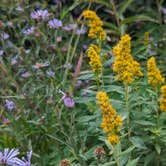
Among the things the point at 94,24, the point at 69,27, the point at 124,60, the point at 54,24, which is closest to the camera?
the point at 124,60

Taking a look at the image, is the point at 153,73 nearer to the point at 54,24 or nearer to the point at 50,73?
the point at 50,73

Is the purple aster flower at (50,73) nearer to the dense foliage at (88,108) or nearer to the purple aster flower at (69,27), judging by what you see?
the dense foliage at (88,108)

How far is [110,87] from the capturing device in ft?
7.02

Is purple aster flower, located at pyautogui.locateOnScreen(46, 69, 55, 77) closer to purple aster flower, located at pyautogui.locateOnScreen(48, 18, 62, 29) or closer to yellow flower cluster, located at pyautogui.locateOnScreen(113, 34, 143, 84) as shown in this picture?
purple aster flower, located at pyautogui.locateOnScreen(48, 18, 62, 29)

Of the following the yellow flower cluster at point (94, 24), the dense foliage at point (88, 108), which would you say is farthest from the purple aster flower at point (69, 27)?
the yellow flower cluster at point (94, 24)

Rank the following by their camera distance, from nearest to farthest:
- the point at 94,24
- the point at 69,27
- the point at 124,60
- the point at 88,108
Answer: the point at 124,60, the point at 94,24, the point at 88,108, the point at 69,27

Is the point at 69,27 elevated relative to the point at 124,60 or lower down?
elevated

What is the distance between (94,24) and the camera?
2.16 metres

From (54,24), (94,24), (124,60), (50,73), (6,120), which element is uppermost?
(54,24)

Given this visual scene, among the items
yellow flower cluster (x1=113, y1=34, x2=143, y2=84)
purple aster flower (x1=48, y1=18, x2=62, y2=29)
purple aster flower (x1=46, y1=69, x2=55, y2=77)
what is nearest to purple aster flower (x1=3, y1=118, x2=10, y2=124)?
purple aster flower (x1=46, y1=69, x2=55, y2=77)

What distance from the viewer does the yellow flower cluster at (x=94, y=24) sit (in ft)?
7.02

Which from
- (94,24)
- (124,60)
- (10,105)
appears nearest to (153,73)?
(124,60)

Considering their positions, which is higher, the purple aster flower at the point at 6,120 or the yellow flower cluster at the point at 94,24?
the yellow flower cluster at the point at 94,24

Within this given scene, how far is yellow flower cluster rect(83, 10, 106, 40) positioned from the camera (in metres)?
2.14
